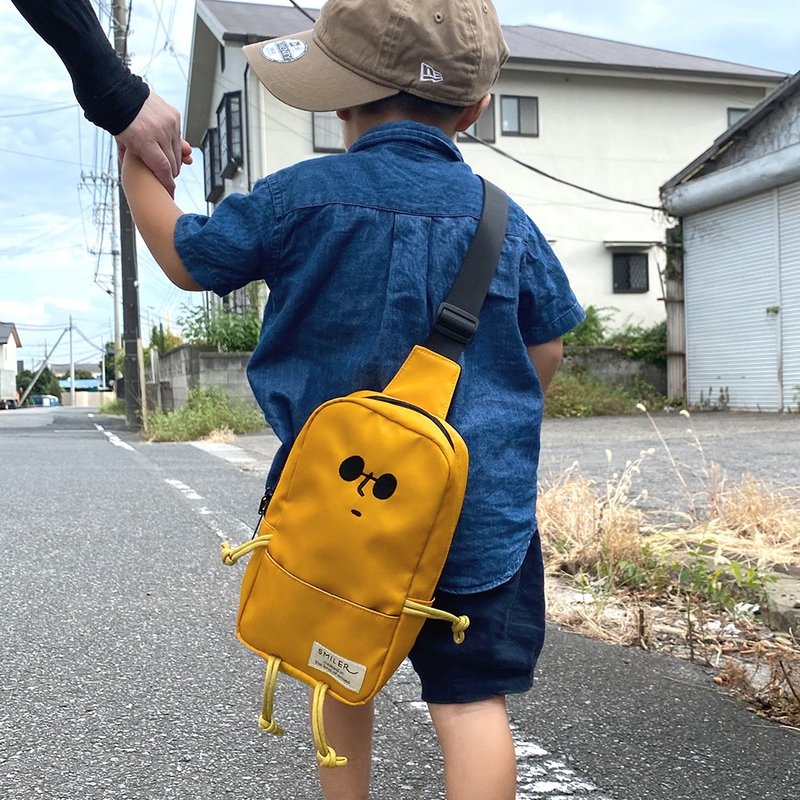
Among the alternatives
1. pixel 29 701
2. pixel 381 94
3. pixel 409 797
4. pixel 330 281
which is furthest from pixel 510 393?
pixel 29 701

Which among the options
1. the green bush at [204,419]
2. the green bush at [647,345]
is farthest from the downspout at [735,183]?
the green bush at [204,419]

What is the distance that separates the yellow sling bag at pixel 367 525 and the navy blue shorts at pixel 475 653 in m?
0.05

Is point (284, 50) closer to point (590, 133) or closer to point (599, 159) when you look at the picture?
point (590, 133)

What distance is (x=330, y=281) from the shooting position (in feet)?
4.42

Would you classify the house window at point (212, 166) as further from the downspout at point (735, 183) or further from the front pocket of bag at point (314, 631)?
the front pocket of bag at point (314, 631)

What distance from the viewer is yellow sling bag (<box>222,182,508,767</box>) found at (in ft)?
3.99

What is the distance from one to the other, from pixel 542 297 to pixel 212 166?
2315 centimetres

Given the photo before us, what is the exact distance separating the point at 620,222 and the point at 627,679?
19117 millimetres

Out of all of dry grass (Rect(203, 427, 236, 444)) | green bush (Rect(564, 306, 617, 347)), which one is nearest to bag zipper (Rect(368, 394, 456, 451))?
dry grass (Rect(203, 427, 236, 444))

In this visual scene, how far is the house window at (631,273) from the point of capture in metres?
20.3

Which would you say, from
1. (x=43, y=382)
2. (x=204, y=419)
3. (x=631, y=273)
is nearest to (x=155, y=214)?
(x=204, y=419)

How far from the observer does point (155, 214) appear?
1407 millimetres

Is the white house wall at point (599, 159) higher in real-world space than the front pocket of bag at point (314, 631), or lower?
higher

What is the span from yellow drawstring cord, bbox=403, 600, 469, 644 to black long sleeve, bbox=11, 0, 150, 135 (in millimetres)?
824
